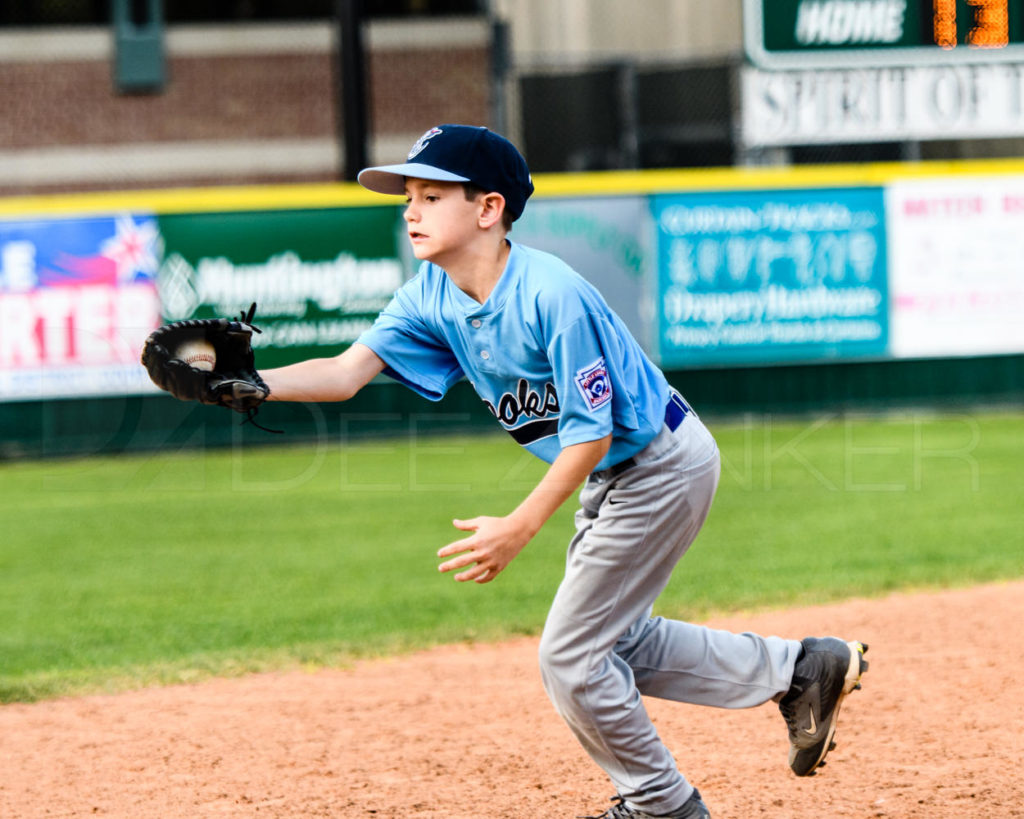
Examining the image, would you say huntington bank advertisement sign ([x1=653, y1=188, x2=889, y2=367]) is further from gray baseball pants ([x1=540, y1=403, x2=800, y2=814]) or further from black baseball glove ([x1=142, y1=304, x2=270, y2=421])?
black baseball glove ([x1=142, y1=304, x2=270, y2=421])

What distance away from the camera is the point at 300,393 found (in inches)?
123

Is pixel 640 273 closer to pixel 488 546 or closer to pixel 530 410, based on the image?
pixel 530 410

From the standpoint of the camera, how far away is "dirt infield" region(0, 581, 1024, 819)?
360cm

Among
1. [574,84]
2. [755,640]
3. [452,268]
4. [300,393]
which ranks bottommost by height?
[755,640]

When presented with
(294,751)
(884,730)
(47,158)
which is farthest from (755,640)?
(47,158)

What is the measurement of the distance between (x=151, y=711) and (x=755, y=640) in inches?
91.9

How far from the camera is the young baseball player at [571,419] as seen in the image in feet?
9.37

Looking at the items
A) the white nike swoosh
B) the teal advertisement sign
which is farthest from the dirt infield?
the teal advertisement sign

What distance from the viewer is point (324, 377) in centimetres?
317

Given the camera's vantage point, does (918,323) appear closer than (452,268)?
No

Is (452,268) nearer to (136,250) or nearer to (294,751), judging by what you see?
(294,751)

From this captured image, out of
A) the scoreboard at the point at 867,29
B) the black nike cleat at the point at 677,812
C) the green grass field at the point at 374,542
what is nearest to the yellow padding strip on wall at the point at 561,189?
the scoreboard at the point at 867,29

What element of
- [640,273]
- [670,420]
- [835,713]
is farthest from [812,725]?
[640,273]

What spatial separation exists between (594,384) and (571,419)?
0.29 ft
